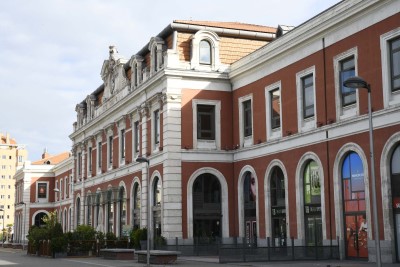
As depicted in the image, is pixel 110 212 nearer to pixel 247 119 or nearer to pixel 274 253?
pixel 247 119

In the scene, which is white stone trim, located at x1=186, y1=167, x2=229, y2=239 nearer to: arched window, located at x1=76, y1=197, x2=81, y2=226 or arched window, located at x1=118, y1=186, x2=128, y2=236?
arched window, located at x1=118, y1=186, x2=128, y2=236

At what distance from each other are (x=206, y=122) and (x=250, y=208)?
619 cm

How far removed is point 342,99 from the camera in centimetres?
3017

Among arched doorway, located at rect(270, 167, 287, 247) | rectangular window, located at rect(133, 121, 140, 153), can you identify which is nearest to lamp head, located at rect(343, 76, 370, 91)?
arched doorway, located at rect(270, 167, 287, 247)

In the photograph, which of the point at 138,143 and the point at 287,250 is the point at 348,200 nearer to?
the point at 287,250

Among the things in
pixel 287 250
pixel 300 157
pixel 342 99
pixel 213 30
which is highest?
pixel 213 30

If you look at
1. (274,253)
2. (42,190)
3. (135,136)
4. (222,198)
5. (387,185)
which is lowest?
(274,253)

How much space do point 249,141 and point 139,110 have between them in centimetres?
988

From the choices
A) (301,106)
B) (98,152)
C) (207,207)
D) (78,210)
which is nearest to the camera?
(301,106)

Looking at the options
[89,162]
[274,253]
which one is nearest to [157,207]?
[274,253]

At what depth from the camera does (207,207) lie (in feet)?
131

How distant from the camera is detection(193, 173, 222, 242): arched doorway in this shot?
39656mm

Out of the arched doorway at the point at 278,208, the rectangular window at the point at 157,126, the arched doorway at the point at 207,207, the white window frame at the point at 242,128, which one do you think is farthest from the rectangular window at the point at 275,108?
the rectangular window at the point at 157,126

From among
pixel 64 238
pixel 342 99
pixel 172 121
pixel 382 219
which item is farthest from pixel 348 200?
pixel 64 238
